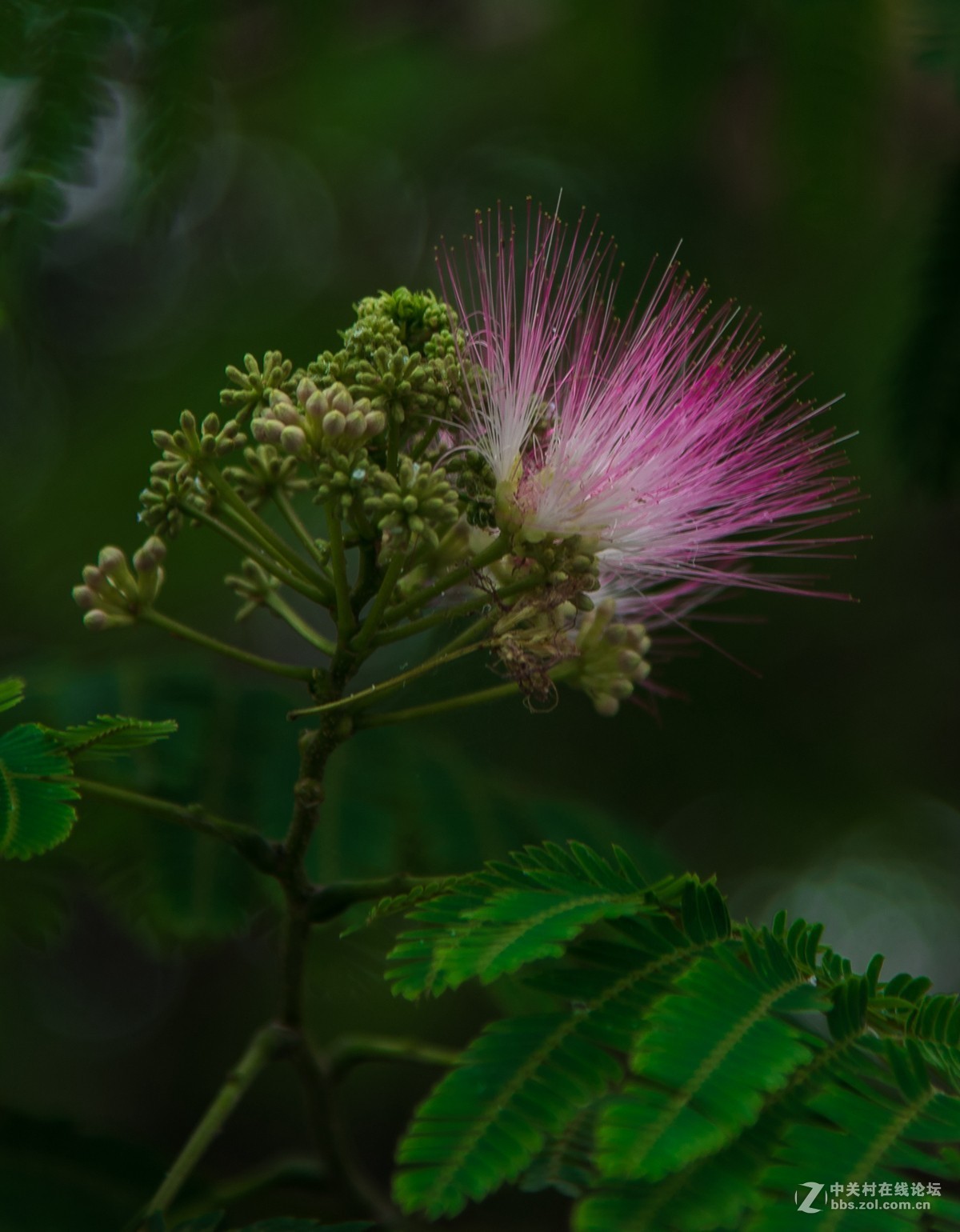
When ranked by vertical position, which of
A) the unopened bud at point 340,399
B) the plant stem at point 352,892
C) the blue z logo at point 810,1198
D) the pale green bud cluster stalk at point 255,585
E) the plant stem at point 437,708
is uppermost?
the unopened bud at point 340,399

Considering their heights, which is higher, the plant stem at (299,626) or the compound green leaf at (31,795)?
the plant stem at (299,626)

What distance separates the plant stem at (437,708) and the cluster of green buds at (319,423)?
45 cm

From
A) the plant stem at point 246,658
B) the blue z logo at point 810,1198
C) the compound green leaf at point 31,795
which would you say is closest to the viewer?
the blue z logo at point 810,1198

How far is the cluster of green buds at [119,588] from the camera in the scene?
85.4 inches

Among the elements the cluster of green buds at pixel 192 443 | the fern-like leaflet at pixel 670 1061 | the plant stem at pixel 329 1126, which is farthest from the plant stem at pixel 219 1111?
the cluster of green buds at pixel 192 443

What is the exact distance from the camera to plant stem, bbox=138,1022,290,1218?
212 cm

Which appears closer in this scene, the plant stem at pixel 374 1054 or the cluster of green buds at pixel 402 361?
the cluster of green buds at pixel 402 361

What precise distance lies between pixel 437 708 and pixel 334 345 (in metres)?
3.29

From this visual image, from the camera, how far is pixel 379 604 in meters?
2.00

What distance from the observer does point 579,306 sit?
7.44ft

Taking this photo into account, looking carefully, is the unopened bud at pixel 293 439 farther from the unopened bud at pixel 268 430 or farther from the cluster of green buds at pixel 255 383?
the cluster of green buds at pixel 255 383

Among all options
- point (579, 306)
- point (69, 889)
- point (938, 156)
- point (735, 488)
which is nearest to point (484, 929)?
point (735, 488)

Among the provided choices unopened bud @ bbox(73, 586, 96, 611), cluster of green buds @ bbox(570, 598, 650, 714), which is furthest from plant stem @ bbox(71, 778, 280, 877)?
cluster of green buds @ bbox(570, 598, 650, 714)

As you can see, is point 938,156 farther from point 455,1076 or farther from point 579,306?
point 455,1076
